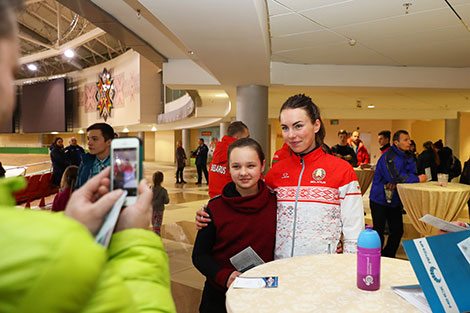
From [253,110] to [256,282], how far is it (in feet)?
21.4

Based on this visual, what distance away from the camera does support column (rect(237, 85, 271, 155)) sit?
764cm

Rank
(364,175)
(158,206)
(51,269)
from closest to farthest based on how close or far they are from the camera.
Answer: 1. (51,269)
2. (158,206)
3. (364,175)

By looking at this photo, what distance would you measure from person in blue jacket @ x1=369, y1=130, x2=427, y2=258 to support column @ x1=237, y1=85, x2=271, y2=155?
3407mm

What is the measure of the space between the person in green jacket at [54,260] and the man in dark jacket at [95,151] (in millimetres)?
2395

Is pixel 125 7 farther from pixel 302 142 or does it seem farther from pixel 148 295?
pixel 148 295

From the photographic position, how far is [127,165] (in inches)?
28.1

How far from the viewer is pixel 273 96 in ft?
36.6

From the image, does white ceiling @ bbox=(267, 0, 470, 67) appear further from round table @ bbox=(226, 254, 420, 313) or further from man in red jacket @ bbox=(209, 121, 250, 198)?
round table @ bbox=(226, 254, 420, 313)

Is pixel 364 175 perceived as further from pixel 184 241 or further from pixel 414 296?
pixel 414 296

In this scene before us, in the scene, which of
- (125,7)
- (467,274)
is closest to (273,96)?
(125,7)

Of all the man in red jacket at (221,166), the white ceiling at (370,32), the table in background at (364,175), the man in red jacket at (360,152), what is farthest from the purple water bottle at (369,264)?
the man in red jacket at (360,152)

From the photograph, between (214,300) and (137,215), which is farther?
(214,300)

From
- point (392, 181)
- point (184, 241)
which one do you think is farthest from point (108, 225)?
point (184, 241)

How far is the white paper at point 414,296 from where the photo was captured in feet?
3.55
